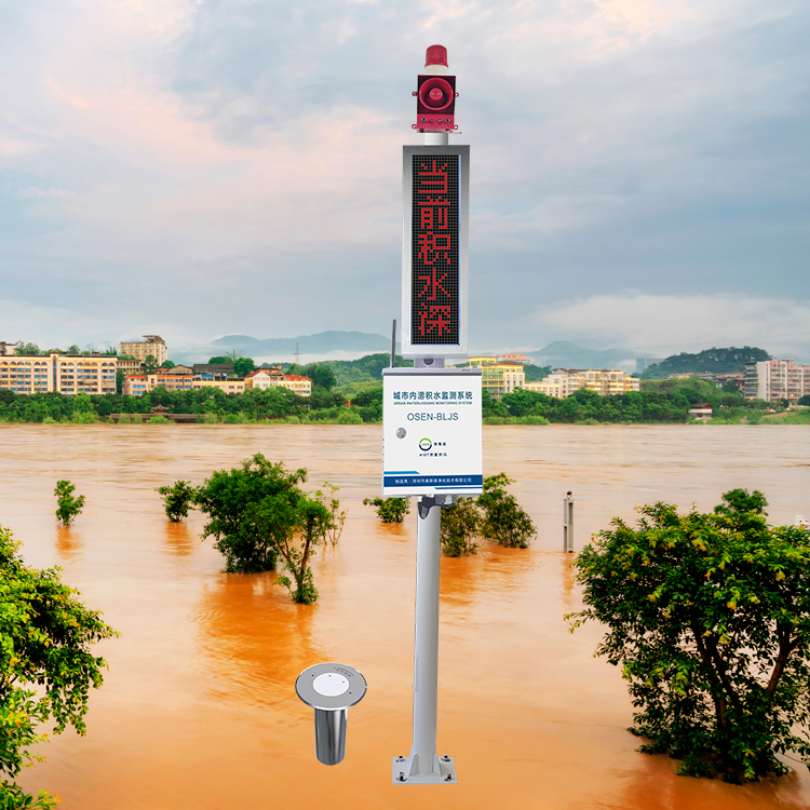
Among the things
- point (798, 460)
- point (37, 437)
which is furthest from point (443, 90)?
Result: point (37, 437)

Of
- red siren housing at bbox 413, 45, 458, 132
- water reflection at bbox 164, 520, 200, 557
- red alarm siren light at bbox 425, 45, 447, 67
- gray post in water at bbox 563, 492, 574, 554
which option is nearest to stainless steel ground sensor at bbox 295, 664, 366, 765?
red siren housing at bbox 413, 45, 458, 132

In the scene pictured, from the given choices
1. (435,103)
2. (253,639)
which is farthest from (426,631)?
(253,639)

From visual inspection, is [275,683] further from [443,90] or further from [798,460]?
[798,460]

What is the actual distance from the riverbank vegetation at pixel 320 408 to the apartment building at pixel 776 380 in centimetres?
1349

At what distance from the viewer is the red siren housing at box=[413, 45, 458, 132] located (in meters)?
3.65

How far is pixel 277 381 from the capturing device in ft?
271

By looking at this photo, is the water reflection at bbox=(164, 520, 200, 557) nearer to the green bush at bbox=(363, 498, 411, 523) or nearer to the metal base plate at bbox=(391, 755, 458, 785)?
the green bush at bbox=(363, 498, 411, 523)

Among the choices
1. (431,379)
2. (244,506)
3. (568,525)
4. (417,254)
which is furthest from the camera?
(568,525)

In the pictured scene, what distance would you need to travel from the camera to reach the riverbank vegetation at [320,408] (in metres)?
64.8

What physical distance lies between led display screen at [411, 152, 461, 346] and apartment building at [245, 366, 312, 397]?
7671 centimetres

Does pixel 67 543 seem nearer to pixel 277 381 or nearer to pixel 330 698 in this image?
pixel 330 698

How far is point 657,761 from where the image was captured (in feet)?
14.5

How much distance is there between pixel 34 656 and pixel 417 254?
9.32 ft

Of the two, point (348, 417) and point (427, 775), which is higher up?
point (348, 417)
